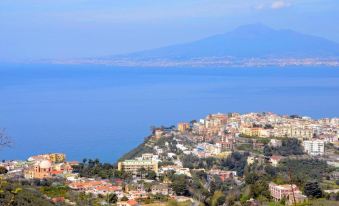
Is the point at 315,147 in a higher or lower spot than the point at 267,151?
higher

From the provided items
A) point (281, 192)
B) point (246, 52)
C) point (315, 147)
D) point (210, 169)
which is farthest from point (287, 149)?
point (246, 52)

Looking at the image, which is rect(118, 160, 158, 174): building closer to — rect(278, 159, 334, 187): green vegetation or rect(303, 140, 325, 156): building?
rect(278, 159, 334, 187): green vegetation

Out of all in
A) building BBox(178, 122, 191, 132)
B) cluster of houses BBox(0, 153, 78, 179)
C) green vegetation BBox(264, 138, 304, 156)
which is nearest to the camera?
cluster of houses BBox(0, 153, 78, 179)

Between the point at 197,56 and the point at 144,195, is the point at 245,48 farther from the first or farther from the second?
the point at 144,195

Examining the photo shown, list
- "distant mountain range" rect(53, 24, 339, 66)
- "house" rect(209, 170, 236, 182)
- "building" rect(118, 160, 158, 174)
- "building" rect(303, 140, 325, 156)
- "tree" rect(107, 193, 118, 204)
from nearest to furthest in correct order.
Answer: "tree" rect(107, 193, 118, 204) → "house" rect(209, 170, 236, 182) → "building" rect(118, 160, 158, 174) → "building" rect(303, 140, 325, 156) → "distant mountain range" rect(53, 24, 339, 66)

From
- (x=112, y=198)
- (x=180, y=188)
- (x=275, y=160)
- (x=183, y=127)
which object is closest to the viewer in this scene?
(x=112, y=198)

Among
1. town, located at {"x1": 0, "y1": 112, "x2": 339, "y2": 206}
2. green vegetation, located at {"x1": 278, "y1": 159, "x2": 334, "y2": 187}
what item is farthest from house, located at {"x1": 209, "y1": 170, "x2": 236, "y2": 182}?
green vegetation, located at {"x1": 278, "y1": 159, "x2": 334, "y2": 187}

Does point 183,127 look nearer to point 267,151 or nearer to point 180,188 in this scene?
point 267,151
